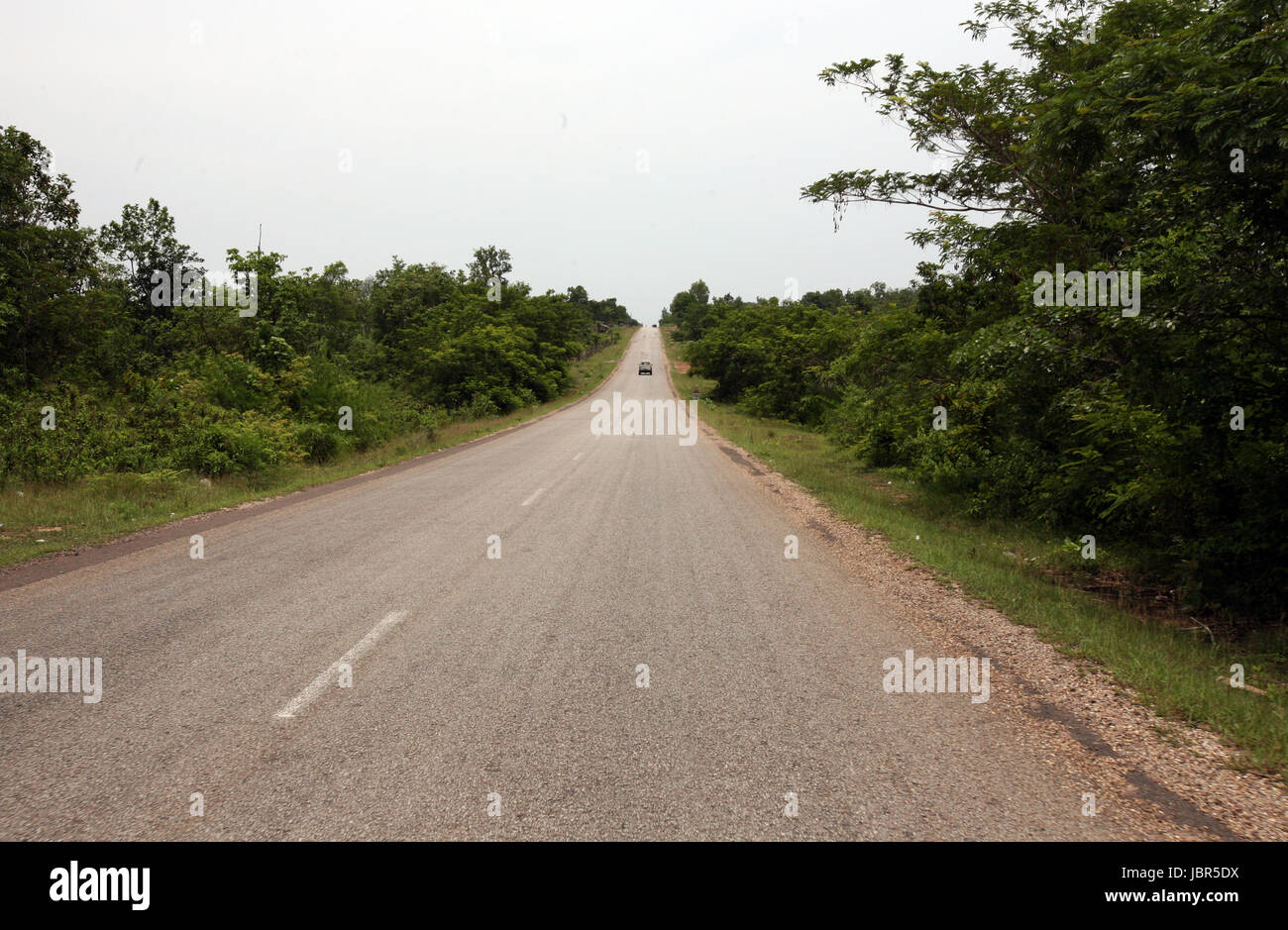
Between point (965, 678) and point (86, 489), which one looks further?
point (86, 489)

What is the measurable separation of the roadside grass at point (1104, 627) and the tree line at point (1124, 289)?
630 mm

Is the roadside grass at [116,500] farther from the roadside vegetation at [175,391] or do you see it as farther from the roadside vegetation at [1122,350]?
the roadside vegetation at [1122,350]

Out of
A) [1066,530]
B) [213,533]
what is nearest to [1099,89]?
[1066,530]

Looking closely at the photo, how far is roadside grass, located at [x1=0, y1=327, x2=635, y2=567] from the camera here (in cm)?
922

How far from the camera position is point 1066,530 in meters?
10.2

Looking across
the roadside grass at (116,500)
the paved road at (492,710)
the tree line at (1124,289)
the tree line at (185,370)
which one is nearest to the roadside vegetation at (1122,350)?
the tree line at (1124,289)

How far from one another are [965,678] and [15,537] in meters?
11.3

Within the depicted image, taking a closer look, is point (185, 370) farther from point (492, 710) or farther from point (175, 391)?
point (492, 710)

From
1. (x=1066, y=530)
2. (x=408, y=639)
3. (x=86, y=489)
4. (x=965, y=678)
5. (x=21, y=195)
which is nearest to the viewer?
(x=965, y=678)

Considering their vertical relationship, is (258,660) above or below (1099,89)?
→ below

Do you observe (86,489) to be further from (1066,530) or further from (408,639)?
(1066,530)

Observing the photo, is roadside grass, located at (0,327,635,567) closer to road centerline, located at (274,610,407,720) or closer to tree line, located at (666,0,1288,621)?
road centerline, located at (274,610,407,720)

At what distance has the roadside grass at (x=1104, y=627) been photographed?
4207 millimetres

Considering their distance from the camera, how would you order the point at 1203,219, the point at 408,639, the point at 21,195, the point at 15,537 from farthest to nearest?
the point at 21,195 → the point at 15,537 → the point at 1203,219 → the point at 408,639
